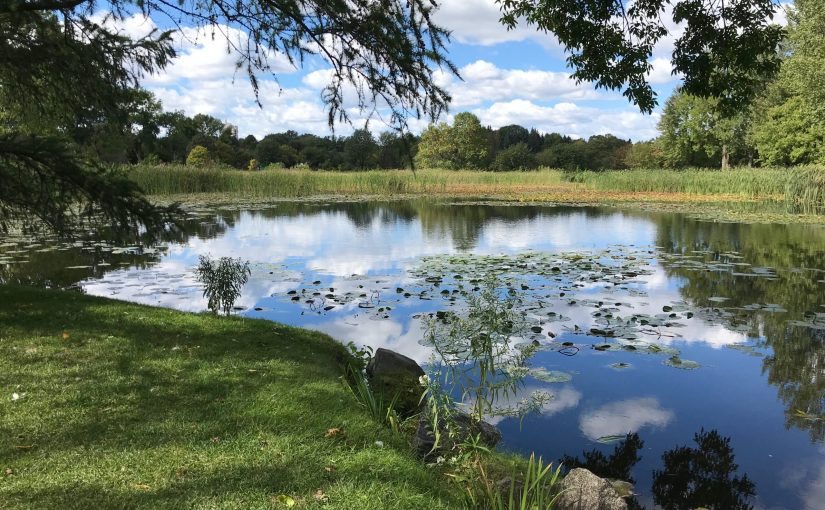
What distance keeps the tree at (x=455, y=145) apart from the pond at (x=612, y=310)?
52.6m

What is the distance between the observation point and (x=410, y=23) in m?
4.66

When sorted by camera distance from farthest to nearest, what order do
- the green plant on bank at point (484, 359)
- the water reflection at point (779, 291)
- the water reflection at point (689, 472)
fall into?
1. the water reflection at point (779, 291)
2. the green plant on bank at point (484, 359)
3. the water reflection at point (689, 472)

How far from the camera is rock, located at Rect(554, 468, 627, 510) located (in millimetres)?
3250

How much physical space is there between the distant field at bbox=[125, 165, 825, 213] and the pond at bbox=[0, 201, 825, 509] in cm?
1175

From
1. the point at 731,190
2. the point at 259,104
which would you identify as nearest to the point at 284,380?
the point at 259,104

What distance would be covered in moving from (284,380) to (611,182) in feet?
115

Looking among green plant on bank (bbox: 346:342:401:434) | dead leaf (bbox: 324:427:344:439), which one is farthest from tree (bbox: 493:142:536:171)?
dead leaf (bbox: 324:427:344:439)

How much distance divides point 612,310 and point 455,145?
63.4m

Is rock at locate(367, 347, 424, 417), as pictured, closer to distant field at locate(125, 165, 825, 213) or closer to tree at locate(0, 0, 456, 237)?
tree at locate(0, 0, 456, 237)

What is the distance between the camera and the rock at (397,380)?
492 centimetres

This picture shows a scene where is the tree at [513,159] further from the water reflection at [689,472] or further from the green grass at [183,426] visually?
the water reflection at [689,472]

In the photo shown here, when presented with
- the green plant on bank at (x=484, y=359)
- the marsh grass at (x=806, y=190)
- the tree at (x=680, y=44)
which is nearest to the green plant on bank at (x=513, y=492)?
the green plant on bank at (x=484, y=359)

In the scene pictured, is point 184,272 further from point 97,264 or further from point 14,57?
point 14,57

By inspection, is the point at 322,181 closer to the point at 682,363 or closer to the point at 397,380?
the point at 682,363
